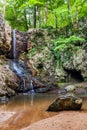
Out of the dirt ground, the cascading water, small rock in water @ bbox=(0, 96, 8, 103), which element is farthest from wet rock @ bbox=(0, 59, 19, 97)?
the dirt ground

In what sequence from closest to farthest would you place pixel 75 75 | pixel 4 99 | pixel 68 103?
pixel 68 103
pixel 4 99
pixel 75 75

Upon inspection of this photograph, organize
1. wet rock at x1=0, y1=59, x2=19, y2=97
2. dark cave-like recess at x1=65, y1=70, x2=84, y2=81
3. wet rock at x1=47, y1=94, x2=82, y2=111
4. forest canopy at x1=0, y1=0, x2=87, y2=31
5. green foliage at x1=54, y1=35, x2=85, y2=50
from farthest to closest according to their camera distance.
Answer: forest canopy at x1=0, y1=0, x2=87, y2=31 < dark cave-like recess at x1=65, y1=70, x2=84, y2=81 < green foliage at x1=54, y1=35, x2=85, y2=50 < wet rock at x1=0, y1=59, x2=19, y2=97 < wet rock at x1=47, y1=94, x2=82, y2=111

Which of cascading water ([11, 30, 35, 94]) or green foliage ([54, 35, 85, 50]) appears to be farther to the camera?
green foliage ([54, 35, 85, 50])

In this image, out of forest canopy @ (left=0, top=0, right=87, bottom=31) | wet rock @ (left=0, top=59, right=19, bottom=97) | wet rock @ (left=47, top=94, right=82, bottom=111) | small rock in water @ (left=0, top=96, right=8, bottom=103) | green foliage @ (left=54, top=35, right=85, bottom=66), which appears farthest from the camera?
forest canopy @ (left=0, top=0, right=87, bottom=31)

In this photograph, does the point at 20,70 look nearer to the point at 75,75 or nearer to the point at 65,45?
the point at 65,45

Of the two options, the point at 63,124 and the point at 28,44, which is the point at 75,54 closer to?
the point at 28,44

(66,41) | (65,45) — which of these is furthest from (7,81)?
(66,41)

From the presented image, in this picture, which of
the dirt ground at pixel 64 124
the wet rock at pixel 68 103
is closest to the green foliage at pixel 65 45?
the wet rock at pixel 68 103

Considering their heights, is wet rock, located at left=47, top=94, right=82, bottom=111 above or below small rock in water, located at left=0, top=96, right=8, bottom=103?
above

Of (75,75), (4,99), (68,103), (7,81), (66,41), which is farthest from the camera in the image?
(75,75)

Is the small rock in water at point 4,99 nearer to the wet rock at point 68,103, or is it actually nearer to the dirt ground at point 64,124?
the wet rock at point 68,103

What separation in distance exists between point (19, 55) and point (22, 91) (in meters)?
4.93

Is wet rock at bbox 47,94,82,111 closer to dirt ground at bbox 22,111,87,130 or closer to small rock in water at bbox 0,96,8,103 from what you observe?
dirt ground at bbox 22,111,87,130

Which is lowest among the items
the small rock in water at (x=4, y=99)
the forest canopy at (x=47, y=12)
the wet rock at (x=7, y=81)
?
the small rock in water at (x=4, y=99)
